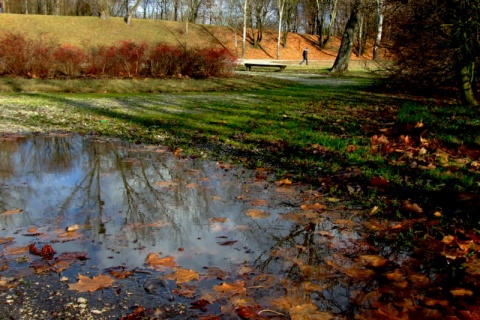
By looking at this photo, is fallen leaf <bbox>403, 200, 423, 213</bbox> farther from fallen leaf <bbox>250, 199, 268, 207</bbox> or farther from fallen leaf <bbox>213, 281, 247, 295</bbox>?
fallen leaf <bbox>213, 281, 247, 295</bbox>

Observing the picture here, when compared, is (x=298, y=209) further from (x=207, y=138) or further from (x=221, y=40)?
(x=221, y=40)

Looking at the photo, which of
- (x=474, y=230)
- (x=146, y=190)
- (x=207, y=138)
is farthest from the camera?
(x=207, y=138)

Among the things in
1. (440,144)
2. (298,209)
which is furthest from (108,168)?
(440,144)

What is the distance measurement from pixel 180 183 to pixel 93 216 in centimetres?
125

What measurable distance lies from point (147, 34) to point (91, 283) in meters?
49.8

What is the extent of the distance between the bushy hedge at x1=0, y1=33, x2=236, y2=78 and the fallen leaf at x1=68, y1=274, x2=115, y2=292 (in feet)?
53.2

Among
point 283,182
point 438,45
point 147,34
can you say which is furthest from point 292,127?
point 147,34

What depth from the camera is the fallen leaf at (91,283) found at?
2629mm

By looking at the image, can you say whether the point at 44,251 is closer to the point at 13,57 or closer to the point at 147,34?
the point at 13,57

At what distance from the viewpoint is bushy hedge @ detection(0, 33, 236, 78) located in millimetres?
16844

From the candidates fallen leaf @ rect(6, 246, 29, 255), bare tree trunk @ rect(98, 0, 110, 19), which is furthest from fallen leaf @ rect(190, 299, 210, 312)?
bare tree trunk @ rect(98, 0, 110, 19)

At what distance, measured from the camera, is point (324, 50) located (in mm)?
56625

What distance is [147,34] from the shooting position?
49.2m

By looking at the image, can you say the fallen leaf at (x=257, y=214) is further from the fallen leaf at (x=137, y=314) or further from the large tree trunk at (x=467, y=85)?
the large tree trunk at (x=467, y=85)
